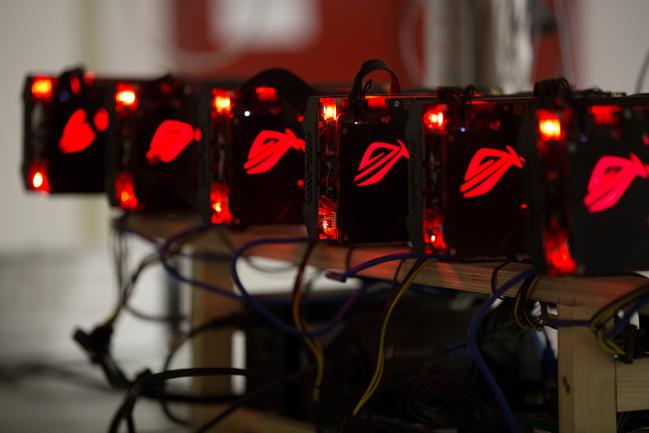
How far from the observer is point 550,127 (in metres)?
0.90

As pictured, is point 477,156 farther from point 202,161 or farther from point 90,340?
point 90,340

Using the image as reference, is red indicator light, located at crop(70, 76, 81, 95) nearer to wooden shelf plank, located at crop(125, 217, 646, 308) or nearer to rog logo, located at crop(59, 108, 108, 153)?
rog logo, located at crop(59, 108, 108, 153)

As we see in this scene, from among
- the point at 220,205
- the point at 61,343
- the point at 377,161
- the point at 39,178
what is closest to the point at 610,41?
the point at 61,343

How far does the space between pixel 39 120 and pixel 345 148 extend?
823 millimetres

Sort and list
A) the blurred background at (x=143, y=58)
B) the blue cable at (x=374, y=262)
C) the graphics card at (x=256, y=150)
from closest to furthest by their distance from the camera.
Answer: the blue cable at (x=374, y=262)
the graphics card at (x=256, y=150)
the blurred background at (x=143, y=58)

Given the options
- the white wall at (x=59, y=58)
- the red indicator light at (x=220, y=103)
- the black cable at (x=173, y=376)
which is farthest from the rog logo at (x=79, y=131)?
the white wall at (x=59, y=58)

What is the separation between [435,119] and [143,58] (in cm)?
288

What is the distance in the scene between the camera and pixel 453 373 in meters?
1.42

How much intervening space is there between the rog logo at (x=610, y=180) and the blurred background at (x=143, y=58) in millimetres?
1674

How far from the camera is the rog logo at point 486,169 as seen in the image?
1.06 metres

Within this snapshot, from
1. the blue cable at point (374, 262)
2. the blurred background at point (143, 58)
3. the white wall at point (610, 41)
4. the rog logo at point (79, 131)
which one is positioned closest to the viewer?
the blue cable at point (374, 262)

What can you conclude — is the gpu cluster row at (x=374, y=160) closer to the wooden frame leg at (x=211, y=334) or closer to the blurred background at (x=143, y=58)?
the wooden frame leg at (x=211, y=334)

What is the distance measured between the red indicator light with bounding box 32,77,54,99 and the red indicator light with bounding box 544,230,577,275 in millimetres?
1157

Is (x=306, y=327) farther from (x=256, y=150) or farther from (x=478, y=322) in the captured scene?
(x=478, y=322)
